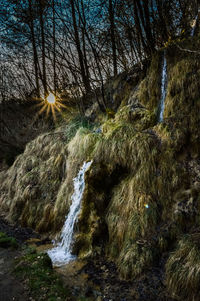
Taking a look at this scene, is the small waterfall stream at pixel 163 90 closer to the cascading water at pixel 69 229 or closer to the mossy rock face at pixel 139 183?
the mossy rock face at pixel 139 183

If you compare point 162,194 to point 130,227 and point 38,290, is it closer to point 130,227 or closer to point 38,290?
point 130,227

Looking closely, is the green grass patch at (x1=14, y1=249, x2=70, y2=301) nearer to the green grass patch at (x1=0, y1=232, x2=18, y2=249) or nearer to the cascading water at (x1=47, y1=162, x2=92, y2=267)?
the cascading water at (x1=47, y1=162, x2=92, y2=267)

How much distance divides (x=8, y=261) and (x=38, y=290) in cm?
115

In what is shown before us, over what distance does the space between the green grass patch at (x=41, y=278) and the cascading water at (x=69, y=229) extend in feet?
1.29

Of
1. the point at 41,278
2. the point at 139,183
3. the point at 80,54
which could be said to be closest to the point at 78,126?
the point at 80,54

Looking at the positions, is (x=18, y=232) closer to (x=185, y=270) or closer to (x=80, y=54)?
(x=185, y=270)

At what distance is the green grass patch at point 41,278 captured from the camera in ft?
8.22

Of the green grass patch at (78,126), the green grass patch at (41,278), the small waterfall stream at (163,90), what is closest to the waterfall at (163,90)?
the small waterfall stream at (163,90)

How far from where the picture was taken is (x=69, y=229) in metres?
4.26

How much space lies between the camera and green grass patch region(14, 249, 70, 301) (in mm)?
2506

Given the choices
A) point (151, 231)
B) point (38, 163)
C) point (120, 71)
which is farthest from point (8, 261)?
point (120, 71)

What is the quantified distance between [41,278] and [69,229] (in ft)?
4.88

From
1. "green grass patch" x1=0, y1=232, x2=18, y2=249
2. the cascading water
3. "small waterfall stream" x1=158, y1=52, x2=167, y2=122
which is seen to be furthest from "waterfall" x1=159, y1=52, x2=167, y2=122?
"green grass patch" x1=0, y1=232, x2=18, y2=249

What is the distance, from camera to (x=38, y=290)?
257 centimetres
